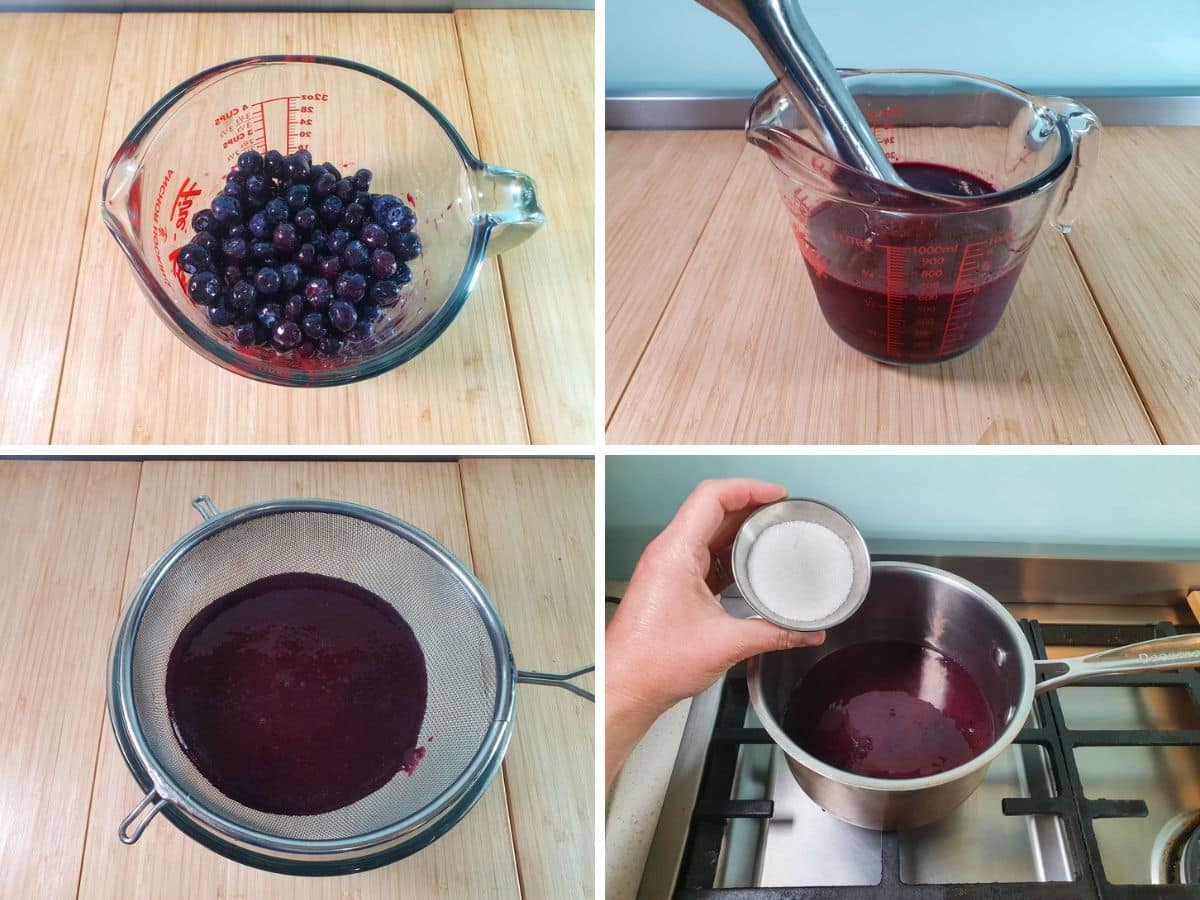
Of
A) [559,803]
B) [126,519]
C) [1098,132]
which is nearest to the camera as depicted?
[1098,132]

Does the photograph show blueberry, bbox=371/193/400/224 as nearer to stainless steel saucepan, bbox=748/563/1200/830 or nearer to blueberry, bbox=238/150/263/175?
blueberry, bbox=238/150/263/175

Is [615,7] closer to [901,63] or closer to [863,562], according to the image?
[901,63]

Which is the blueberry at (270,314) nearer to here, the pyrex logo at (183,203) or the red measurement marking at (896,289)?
the pyrex logo at (183,203)

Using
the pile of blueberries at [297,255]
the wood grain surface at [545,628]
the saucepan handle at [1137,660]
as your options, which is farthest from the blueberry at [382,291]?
the saucepan handle at [1137,660]

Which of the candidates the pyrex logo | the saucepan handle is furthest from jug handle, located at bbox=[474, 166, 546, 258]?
the saucepan handle

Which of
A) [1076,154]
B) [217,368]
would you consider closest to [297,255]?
[217,368]

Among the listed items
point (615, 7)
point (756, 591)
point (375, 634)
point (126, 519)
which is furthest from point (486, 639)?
point (615, 7)

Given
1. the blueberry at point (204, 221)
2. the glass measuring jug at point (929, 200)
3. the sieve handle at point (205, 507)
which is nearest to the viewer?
the glass measuring jug at point (929, 200)
